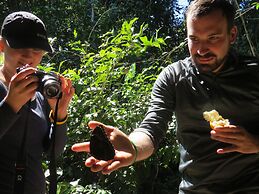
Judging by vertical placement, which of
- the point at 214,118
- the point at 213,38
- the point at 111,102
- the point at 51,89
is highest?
the point at 213,38

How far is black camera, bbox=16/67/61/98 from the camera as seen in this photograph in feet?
4.60

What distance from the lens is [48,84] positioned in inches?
55.6

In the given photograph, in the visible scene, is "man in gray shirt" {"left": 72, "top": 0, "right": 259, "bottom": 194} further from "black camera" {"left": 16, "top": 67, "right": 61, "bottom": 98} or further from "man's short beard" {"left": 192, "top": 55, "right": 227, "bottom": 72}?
"black camera" {"left": 16, "top": 67, "right": 61, "bottom": 98}

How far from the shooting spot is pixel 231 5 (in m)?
1.53

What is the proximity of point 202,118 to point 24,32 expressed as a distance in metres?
0.76

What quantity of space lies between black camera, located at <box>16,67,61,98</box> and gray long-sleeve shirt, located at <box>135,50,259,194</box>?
0.33 metres

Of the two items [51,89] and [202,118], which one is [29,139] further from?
[202,118]

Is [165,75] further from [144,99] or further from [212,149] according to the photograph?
[144,99]

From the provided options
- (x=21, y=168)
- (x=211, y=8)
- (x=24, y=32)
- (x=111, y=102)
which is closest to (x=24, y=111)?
(x=21, y=168)

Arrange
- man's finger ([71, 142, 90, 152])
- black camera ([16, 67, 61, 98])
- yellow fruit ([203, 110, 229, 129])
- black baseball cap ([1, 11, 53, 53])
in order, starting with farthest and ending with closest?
black baseball cap ([1, 11, 53, 53])
black camera ([16, 67, 61, 98])
yellow fruit ([203, 110, 229, 129])
man's finger ([71, 142, 90, 152])

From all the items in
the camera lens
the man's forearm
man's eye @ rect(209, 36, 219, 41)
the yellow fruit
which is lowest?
the man's forearm

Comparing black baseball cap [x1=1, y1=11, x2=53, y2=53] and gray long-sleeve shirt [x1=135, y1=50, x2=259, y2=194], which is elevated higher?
black baseball cap [x1=1, y1=11, x2=53, y2=53]

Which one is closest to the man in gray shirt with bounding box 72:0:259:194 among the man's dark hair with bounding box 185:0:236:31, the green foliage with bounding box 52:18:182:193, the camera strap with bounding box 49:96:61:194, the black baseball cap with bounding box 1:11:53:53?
the man's dark hair with bounding box 185:0:236:31

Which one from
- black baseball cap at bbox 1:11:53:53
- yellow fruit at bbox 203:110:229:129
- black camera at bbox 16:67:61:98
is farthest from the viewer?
black baseball cap at bbox 1:11:53:53
